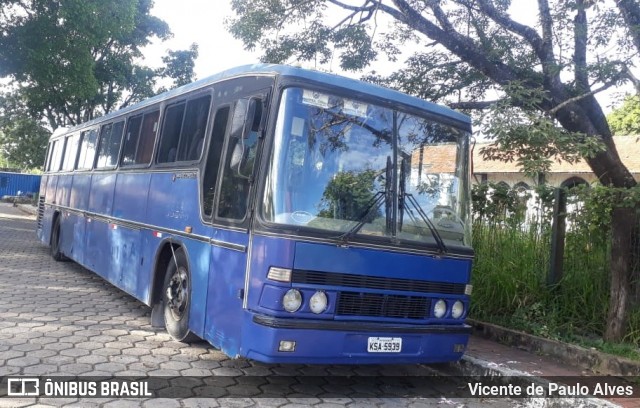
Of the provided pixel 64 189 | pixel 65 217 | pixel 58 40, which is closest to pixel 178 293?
pixel 65 217

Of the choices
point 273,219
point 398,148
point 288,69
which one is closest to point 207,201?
point 273,219

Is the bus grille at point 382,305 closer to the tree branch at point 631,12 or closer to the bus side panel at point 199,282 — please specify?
the bus side panel at point 199,282

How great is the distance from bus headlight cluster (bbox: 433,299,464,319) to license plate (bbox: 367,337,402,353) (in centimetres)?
52

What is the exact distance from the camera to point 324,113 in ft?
15.6

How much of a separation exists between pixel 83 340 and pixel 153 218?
5.30 ft

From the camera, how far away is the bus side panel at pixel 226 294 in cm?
465

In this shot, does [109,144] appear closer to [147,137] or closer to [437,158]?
[147,137]

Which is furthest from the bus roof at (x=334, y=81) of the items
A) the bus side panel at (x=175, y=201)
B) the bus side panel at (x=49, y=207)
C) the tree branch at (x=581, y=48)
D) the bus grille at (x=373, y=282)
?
the bus side panel at (x=49, y=207)

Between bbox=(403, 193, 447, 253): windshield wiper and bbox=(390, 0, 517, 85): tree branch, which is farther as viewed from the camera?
bbox=(390, 0, 517, 85): tree branch

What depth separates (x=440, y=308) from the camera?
5.18 m

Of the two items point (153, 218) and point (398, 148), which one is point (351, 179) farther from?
point (153, 218)

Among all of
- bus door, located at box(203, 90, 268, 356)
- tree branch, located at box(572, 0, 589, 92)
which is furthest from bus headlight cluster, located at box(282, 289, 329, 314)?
tree branch, located at box(572, 0, 589, 92)

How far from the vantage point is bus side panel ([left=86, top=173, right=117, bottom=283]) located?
28.0 ft

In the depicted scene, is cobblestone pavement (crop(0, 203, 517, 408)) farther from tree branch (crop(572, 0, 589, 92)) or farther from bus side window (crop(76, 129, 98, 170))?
tree branch (crop(572, 0, 589, 92))
